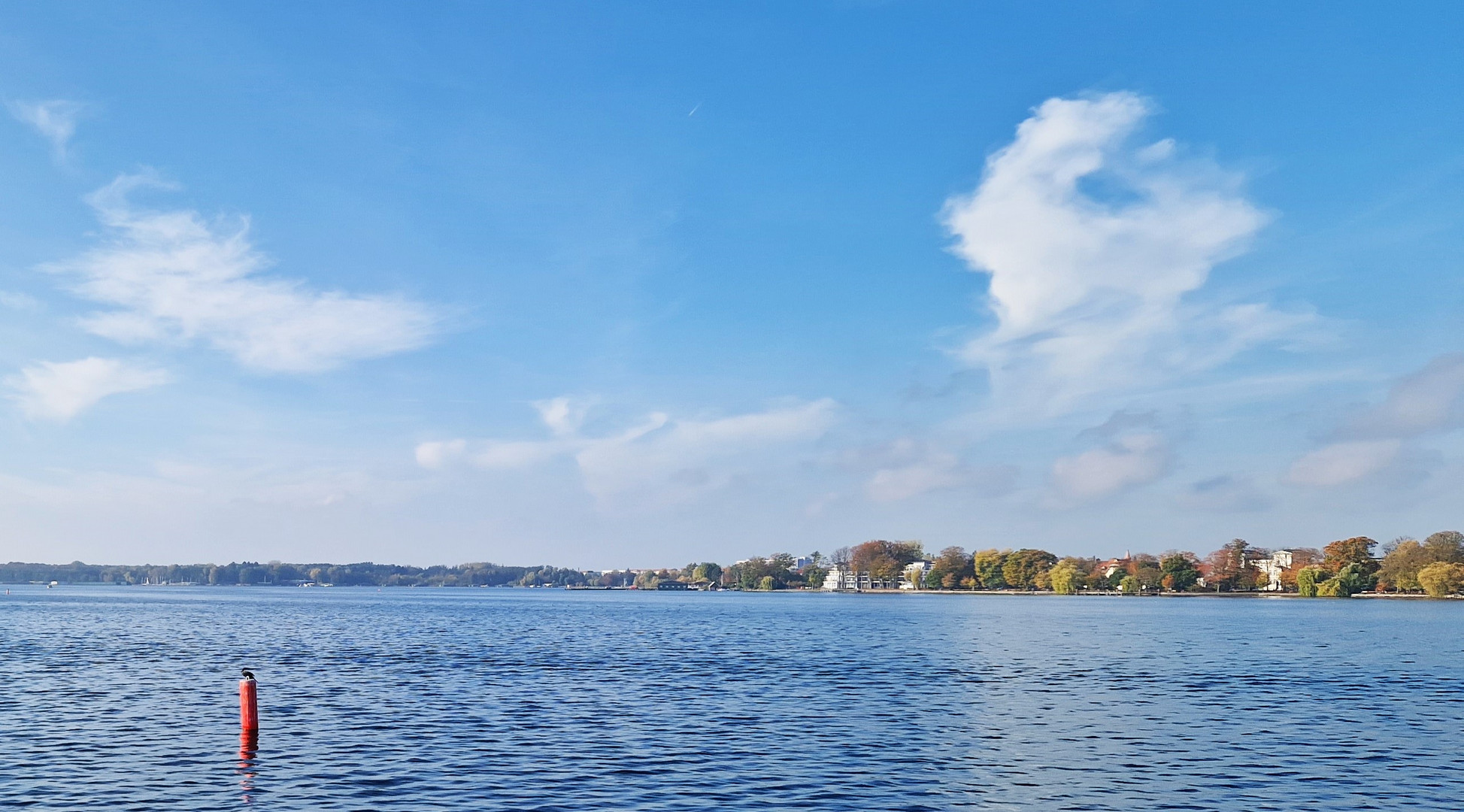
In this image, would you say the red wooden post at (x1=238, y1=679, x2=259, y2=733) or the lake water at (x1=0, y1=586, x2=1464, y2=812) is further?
the red wooden post at (x1=238, y1=679, x2=259, y2=733)

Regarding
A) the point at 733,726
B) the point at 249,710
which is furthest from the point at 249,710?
the point at 733,726

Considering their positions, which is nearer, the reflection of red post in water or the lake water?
the lake water

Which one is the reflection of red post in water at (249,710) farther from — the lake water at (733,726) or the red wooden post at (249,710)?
the lake water at (733,726)

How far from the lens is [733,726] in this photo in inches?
1764

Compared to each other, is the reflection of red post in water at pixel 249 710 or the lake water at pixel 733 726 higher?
the reflection of red post in water at pixel 249 710

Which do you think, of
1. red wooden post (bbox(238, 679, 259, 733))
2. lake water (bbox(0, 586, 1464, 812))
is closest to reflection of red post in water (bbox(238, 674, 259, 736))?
red wooden post (bbox(238, 679, 259, 733))

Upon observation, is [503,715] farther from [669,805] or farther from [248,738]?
[669,805]

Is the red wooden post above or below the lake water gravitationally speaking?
above

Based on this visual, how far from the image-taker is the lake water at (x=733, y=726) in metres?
31.9

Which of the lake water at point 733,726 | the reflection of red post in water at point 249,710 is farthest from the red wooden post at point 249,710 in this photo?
the lake water at point 733,726

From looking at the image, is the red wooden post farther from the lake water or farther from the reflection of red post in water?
the lake water

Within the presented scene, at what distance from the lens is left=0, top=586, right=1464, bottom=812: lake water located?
105 ft

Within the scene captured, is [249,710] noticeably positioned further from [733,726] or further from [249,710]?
[733,726]

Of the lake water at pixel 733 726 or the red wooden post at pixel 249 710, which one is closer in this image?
the lake water at pixel 733 726
